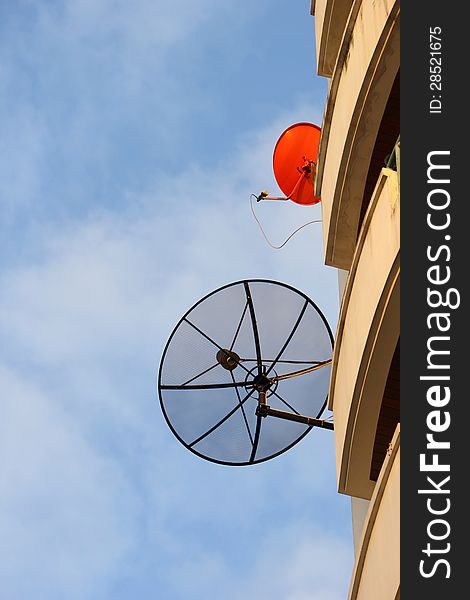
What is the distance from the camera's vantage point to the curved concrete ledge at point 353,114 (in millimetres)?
10164

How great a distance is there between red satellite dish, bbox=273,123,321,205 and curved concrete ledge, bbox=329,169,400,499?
4.08 metres

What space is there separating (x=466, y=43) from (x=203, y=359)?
6.32 meters

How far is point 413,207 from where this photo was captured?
23.1 ft

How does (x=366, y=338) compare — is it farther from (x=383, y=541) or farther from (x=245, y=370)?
(x=245, y=370)

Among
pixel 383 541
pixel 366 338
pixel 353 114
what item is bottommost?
pixel 383 541

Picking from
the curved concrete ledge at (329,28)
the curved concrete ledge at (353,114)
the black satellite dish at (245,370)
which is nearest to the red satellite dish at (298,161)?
the curved concrete ledge at (329,28)

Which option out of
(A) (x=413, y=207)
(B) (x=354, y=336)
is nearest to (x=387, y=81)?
(B) (x=354, y=336)

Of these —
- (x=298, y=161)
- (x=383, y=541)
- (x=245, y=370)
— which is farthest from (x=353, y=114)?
(x=383, y=541)

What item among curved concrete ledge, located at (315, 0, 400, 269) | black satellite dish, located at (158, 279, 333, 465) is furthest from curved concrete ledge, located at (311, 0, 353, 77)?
black satellite dish, located at (158, 279, 333, 465)

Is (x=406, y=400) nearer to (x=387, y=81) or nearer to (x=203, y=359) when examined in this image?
(x=387, y=81)

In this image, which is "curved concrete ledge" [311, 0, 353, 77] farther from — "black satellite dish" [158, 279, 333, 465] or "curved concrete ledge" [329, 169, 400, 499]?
"curved concrete ledge" [329, 169, 400, 499]

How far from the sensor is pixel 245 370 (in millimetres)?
12805

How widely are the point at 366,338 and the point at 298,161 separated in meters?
5.45

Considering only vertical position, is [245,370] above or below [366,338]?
above
